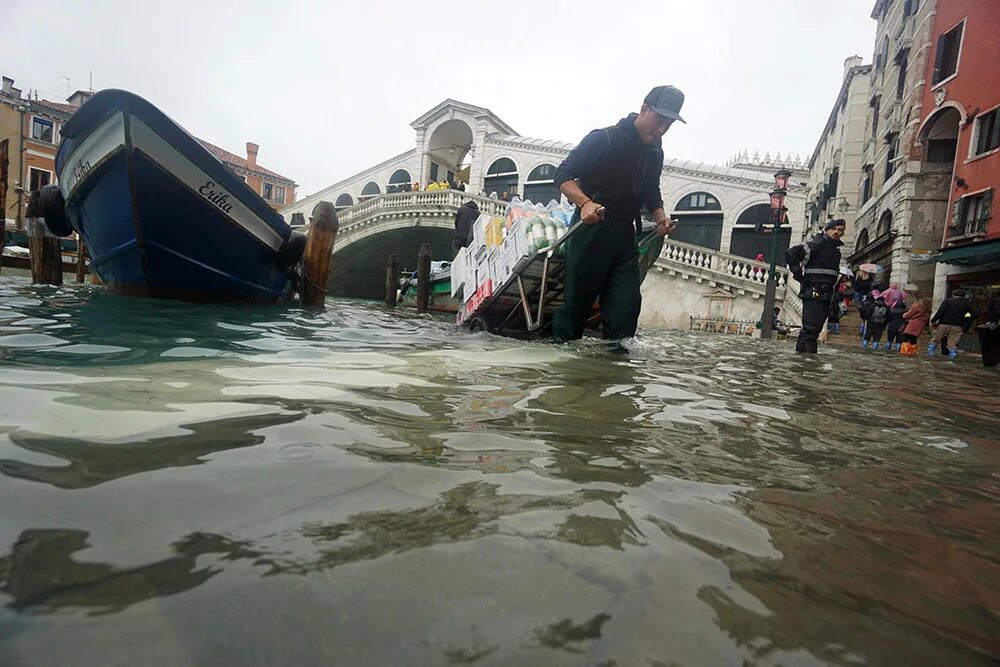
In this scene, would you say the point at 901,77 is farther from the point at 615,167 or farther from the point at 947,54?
the point at 615,167

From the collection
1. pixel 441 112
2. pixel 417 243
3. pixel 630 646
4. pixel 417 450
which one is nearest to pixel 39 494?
pixel 417 450

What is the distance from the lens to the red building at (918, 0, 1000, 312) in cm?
1311

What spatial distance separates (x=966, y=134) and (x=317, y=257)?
16770 millimetres

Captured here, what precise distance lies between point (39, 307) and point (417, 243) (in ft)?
68.0

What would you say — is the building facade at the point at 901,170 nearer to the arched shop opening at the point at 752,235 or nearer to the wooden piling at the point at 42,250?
the arched shop opening at the point at 752,235

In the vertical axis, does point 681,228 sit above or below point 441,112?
below

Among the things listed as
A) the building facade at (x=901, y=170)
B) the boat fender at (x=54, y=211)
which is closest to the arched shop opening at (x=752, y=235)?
the building facade at (x=901, y=170)

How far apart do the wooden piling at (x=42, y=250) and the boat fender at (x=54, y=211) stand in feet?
2.81

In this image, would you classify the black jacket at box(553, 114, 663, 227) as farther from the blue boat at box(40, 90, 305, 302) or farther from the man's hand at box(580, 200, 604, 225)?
the blue boat at box(40, 90, 305, 302)

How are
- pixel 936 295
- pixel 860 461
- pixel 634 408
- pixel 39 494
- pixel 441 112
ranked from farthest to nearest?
pixel 441 112 < pixel 936 295 < pixel 634 408 < pixel 860 461 < pixel 39 494

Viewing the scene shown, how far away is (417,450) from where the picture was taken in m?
1.18

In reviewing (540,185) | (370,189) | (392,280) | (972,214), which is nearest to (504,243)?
(392,280)

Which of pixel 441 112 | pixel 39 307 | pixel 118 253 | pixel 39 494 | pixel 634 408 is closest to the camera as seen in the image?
pixel 39 494

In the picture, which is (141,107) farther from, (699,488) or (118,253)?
(699,488)
